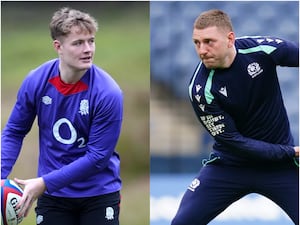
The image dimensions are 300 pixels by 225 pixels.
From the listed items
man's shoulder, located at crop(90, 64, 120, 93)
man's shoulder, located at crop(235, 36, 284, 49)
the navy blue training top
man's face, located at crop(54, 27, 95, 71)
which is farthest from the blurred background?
man's face, located at crop(54, 27, 95, 71)

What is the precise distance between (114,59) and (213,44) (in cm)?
635

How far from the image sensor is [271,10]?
26.5ft

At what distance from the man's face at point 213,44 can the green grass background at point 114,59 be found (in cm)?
344

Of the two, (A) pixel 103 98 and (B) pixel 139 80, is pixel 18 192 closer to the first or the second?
(A) pixel 103 98

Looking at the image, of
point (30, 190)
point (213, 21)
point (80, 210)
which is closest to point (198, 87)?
point (213, 21)

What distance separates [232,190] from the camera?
4617mm

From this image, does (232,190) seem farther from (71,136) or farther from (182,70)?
(182,70)

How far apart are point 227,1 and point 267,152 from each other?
3989 millimetres

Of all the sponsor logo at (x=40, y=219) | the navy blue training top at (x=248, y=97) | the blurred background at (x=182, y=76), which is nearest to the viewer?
the sponsor logo at (x=40, y=219)

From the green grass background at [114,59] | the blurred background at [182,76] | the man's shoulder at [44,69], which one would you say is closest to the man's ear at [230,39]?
the man's shoulder at [44,69]

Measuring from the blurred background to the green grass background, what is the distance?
528mm

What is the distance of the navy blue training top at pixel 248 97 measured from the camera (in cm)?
445

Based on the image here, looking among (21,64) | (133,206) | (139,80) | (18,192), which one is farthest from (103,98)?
(21,64)

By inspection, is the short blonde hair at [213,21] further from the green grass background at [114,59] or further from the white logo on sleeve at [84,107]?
the green grass background at [114,59]
